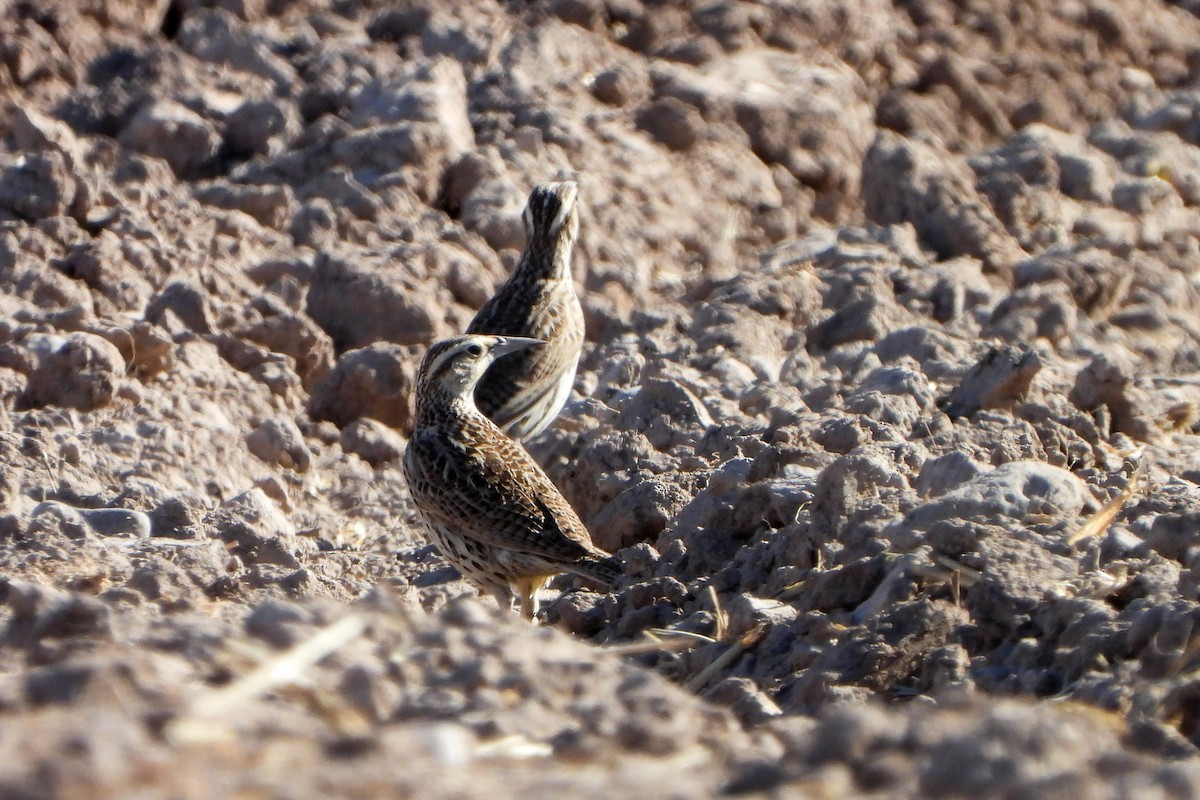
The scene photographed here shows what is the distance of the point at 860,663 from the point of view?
5.65 metres

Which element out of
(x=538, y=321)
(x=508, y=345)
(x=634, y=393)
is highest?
(x=508, y=345)

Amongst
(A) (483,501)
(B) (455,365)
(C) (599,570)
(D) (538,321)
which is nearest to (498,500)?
(A) (483,501)

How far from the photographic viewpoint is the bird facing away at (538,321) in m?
9.95

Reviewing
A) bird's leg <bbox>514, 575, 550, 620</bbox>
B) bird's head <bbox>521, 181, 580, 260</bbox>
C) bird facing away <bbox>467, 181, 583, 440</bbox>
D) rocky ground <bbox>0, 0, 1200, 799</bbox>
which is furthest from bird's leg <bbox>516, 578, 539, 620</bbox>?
bird's head <bbox>521, 181, 580, 260</bbox>

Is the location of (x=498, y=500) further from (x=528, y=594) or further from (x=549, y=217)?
(x=549, y=217)

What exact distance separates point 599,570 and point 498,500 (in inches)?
29.5

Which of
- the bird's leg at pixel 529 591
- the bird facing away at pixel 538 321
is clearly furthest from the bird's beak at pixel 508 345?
the bird's leg at pixel 529 591

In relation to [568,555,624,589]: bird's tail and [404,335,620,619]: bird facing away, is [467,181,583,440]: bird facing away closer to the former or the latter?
[404,335,620,619]: bird facing away

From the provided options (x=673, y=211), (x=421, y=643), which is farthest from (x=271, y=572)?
(x=673, y=211)

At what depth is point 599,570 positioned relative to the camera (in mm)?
7645

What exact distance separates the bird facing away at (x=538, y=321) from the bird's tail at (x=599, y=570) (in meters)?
2.27

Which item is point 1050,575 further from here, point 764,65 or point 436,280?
point 764,65

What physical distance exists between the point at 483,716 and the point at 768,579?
3.17 metres

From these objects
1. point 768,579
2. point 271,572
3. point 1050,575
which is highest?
point 1050,575
